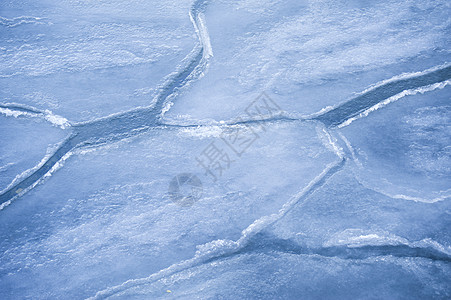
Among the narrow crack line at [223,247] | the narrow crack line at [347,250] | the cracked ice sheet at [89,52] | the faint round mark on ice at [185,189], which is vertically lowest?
the narrow crack line at [347,250]

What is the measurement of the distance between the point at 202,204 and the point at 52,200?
0.38 m

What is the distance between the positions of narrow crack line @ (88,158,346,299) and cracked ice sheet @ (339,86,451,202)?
0.46 ft

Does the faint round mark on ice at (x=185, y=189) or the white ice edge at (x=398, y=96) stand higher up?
the faint round mark on ice at (x=185, y=189)

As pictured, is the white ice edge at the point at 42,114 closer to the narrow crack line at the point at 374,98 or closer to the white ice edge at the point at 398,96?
the narrow crack line at the point at 374,98

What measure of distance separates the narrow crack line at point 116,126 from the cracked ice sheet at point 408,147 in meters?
0.51

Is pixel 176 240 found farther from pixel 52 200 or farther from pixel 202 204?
pixel 52 200

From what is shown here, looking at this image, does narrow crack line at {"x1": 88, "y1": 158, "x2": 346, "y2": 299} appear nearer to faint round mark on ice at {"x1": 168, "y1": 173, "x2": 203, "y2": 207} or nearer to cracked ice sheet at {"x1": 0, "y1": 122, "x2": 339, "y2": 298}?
cracked ice sheet at {"x1": 0, "y1": 122, "x2": 339, "y2": 298}

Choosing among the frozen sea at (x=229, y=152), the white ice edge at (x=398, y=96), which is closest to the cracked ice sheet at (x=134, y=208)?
the frozen sea at (x=229, y=152)

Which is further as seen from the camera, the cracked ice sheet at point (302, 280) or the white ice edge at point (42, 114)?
the white ice edge at point (42, 114)

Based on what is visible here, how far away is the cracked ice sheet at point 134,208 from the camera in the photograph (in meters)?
0.80

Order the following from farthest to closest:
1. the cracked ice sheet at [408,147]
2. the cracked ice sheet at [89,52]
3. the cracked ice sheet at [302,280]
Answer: the cracked ice sheet at [89,52], the cracked ice sheet at [408,147], the cracked ice sheet at [302,280]

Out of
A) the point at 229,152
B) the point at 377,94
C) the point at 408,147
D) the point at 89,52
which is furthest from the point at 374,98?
the point at 89,52

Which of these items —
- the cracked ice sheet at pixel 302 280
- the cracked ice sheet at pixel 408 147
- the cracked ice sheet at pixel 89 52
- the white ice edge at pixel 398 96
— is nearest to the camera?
the cracked ice sheet at pixel 302 280

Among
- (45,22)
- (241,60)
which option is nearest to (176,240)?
(241,60)
